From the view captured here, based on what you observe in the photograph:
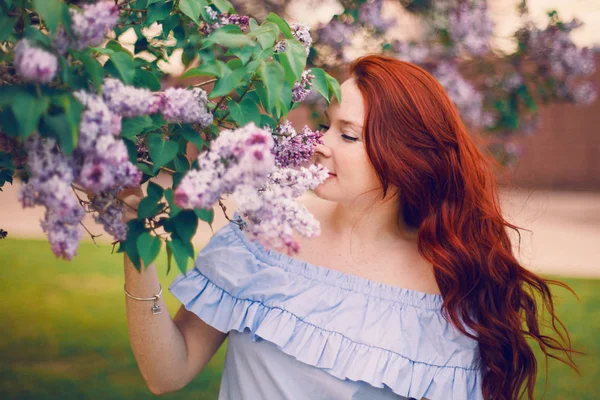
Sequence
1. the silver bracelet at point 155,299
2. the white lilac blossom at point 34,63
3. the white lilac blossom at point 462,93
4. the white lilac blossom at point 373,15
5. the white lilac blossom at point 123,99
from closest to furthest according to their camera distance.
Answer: the white lilac blossom at point 34,63
the white lilac blossom at point 123,99
the silver bracelet at point 155,299
the white lilac blossom at point 373,15
the white lilac blossom at point 462,93

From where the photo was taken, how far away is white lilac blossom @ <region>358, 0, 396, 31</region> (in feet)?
10.5

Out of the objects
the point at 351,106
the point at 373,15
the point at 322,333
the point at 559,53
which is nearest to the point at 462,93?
the point at 559,53

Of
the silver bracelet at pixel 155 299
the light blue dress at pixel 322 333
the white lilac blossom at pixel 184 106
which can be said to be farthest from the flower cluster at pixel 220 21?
the light blue dress at pixel 322 333

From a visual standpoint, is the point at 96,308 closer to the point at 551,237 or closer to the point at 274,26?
the point at 274,26

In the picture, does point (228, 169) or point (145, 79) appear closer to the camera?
point (228, 169)

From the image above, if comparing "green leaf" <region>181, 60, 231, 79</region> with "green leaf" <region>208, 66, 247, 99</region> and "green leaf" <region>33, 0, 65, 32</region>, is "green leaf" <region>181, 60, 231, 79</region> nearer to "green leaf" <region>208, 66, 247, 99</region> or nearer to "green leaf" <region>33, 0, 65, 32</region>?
"green leaf" <region>208, 66, 247, 99</region>

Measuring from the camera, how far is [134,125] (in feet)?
3.59

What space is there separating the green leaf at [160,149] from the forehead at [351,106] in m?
0.67

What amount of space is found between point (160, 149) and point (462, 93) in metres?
2.70

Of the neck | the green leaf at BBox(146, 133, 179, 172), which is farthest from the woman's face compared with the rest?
the green leaf at BBox(146, 133, 179, 172)

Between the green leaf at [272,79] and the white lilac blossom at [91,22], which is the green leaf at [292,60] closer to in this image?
the green leaf at [272,79]

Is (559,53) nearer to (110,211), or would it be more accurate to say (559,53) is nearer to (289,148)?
(289,148)

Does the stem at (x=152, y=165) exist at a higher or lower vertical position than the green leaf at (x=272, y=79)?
lower

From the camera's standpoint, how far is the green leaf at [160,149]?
114 centimetres
